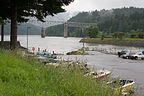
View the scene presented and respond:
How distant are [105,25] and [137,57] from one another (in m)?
146

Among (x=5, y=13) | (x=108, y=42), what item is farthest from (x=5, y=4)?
(x=108, y=42)

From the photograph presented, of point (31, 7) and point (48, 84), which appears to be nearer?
point (48, 84)

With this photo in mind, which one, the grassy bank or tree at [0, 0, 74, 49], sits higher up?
tree at [0, 0, 74, 49]

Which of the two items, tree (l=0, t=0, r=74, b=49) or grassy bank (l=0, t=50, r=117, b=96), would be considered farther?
tree (l=0, t=0, r=74, b=49)

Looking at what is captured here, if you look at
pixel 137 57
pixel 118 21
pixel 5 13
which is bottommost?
pixel 137 57

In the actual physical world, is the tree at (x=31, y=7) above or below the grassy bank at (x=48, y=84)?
above

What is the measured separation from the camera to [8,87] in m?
5.52

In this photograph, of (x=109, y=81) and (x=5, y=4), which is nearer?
(x=109, y=81)

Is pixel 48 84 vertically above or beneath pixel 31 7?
beneath

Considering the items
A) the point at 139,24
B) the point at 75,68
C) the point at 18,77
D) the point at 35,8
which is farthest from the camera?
the point at 139,24

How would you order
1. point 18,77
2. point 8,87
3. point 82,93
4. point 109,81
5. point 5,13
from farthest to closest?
point 5,13 → point 109,81 → point 18,77 → point 82,93 → point 8,87

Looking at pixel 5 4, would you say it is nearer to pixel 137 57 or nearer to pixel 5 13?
pixel 5 13

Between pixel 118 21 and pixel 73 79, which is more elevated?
pixel 118 21

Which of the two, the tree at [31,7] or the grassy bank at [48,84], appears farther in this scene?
the tree at [31,7]
